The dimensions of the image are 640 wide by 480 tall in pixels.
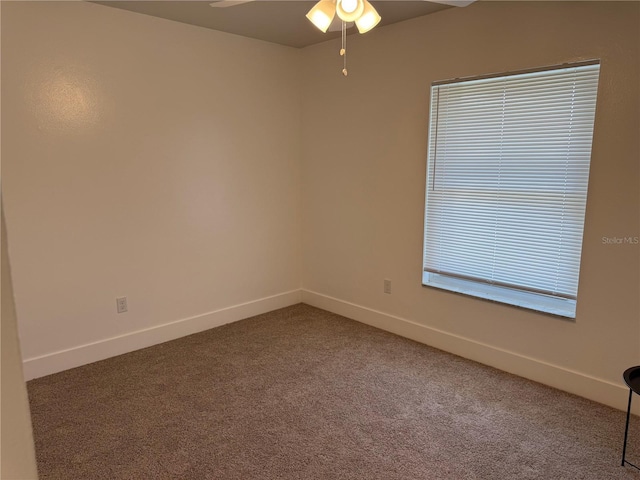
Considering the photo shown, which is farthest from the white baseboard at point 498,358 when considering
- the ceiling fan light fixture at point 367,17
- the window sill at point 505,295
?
the ceiling fan light fixture at point 367,17

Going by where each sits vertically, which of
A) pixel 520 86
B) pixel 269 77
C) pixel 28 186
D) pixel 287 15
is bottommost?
pixel 28 186

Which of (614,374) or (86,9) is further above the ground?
(86,9)

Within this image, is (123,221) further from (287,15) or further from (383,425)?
(383,425)

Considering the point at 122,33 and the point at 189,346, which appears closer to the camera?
the point at 122,33

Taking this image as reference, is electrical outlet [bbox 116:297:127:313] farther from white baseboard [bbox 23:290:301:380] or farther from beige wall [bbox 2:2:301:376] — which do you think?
white baseboard [bbox 23:290:301:380]

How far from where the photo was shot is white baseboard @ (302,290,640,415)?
2.68m

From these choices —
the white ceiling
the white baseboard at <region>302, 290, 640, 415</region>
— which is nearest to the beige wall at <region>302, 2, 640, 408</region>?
the white baseboard at <region>302, 290, 640, 415</region>

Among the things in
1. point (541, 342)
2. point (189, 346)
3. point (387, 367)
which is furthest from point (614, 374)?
point (189, 346)

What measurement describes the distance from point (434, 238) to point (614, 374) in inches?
57.1

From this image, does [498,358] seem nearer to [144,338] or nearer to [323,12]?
[323,12]

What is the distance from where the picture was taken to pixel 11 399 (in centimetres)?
60

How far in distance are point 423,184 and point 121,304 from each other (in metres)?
2.52

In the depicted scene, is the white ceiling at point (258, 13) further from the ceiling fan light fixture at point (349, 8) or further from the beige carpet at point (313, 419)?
the beige carpet at point (313, 419)

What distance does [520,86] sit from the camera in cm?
285
